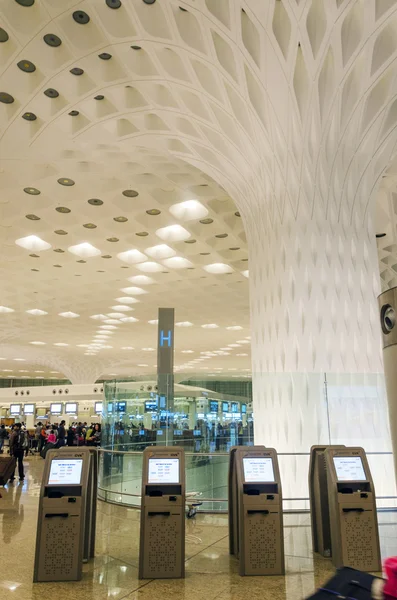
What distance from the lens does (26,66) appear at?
6961mm

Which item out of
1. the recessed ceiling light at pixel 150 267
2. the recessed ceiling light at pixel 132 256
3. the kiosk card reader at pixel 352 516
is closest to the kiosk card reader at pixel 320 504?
the kiosk card reader at pixel 352 516

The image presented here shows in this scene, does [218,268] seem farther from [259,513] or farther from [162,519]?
[162,519]

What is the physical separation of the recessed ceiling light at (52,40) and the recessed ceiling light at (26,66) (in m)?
0.47

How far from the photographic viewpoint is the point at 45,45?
21.6 feet

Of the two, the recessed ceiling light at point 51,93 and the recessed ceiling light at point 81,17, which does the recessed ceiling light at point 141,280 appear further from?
the recessed ceiling light at point 81,17

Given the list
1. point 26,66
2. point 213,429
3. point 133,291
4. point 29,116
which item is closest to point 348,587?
point 213,429

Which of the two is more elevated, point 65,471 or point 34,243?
point 34,243

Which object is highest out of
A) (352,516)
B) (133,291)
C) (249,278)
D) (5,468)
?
(133,291)

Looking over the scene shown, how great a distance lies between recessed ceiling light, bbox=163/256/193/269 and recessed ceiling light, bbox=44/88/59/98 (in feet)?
28.3

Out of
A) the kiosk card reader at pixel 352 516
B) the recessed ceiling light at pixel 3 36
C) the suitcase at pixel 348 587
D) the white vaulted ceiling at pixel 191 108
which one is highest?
the recessed ceiling light at pixel 3 36

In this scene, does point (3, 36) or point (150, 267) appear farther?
point (150, 267)

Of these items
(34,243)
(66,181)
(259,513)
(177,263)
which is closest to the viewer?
(259,513)

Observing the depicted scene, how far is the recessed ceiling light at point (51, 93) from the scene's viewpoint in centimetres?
744

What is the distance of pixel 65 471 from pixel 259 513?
1.97 meters
